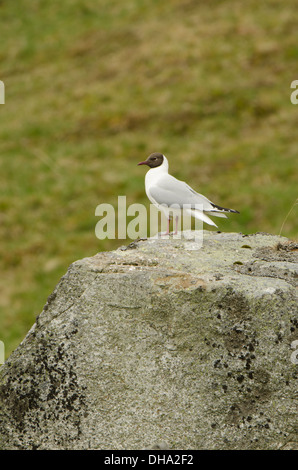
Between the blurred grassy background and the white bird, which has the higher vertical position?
the blurred grassy background

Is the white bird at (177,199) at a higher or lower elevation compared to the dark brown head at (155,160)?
lower

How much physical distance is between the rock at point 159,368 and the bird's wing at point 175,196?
3.81ft

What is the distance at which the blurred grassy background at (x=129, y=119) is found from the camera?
17719mm

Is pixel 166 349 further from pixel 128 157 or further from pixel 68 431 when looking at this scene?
pixel 128 157

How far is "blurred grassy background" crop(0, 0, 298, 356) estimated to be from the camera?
17.7 meters

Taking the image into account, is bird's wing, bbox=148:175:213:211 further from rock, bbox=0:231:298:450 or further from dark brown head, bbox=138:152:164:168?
rock, bbox=0:231:298:450

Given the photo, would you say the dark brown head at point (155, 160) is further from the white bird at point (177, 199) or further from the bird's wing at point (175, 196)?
the bird's wing at point (175, 196)

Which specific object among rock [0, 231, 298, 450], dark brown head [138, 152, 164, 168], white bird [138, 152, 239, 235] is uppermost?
dark brown head [138, 152, 164, 168]

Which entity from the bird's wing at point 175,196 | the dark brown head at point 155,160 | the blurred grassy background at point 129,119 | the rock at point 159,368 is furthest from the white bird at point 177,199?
the blurred grassy background at point 129,119

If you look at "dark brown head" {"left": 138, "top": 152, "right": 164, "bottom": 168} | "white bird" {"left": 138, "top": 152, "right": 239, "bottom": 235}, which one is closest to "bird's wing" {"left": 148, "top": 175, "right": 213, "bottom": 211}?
"white bird" {"left": 138, "top": 152, "right": 239, "bottom": 235}

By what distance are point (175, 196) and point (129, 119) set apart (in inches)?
685

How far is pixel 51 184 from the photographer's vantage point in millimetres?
20609

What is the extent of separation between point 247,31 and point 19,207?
12.9 meters

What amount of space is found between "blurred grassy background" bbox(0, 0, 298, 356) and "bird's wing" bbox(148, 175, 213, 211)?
8559mm
